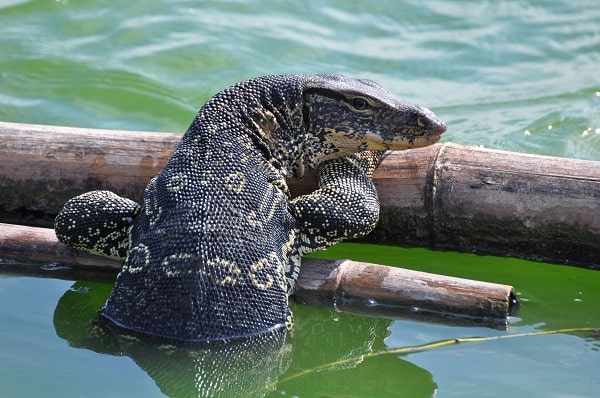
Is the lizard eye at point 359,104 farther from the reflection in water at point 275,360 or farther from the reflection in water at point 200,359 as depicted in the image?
the reflection in water at point 200,359

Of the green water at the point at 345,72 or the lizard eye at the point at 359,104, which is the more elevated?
the lizard eye at the point at 359,104

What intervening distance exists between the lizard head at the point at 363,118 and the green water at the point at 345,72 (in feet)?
3.56

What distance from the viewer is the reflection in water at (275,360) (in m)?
6.34

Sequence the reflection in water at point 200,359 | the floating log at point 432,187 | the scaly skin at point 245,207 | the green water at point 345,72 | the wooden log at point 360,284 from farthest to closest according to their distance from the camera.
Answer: the floating log at point 432,187
the green water at point 345,72
the wooden log at point 360,284
the scaly skin at point 245,207
the reflection in water at point 200,359

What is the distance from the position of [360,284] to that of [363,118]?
1.25 meters

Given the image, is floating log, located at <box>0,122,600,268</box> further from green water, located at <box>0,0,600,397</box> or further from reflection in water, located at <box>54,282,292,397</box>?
reflection in water, located at <box>54,282,292,397</box>

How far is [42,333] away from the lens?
23.1 feet

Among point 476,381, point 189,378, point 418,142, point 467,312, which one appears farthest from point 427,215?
point 189,378

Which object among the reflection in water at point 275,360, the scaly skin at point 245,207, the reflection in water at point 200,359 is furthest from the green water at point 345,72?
the scaly skin at point 245,207

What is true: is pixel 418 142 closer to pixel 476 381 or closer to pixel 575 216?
pixel 575 216

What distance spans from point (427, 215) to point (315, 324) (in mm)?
1315

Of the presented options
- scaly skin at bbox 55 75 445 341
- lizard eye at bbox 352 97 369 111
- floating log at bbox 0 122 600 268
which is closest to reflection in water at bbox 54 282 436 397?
scaly skin at bbox 55 75 445 341

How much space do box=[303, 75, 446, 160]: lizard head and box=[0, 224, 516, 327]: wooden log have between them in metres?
0.92

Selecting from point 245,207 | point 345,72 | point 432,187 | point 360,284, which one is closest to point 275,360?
point 360,284
